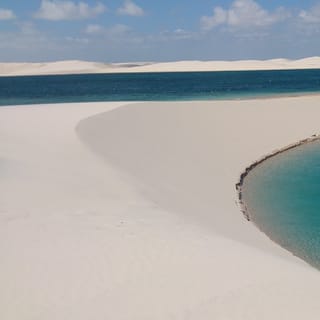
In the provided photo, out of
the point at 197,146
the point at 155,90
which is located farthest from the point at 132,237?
the point at 155,90

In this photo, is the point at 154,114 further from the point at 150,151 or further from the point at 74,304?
the point at 74,304

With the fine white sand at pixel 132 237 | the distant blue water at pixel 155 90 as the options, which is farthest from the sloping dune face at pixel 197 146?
the distant blue water at pixel 155 90

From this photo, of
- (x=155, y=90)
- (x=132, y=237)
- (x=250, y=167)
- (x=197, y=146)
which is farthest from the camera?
(x=155, y=90)

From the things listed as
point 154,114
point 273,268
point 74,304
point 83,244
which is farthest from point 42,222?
point 154,114

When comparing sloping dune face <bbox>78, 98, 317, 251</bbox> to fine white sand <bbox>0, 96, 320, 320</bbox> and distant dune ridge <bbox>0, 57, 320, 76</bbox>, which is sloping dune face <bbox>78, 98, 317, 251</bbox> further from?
distant dune ridge <bbox>0, 57, 320, 76</bbox>

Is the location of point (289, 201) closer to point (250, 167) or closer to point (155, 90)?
point (250, 167)
